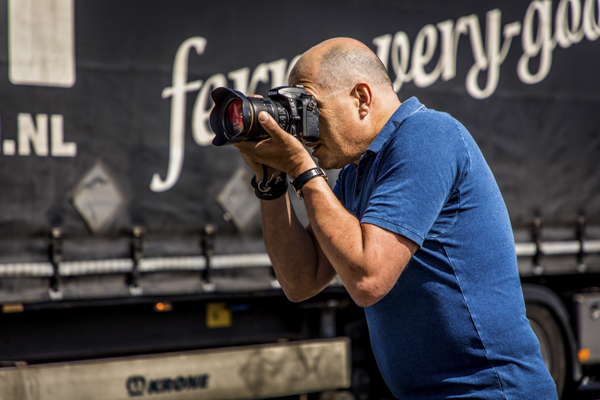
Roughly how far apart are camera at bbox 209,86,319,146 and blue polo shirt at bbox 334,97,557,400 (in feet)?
0.79

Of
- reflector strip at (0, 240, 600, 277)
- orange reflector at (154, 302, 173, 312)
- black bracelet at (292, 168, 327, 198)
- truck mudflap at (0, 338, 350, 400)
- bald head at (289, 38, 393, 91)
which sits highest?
bald head at (289, 38, 393, 91)

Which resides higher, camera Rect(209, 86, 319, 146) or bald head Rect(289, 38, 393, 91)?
bald head Rect(289, 38, 393, 91)

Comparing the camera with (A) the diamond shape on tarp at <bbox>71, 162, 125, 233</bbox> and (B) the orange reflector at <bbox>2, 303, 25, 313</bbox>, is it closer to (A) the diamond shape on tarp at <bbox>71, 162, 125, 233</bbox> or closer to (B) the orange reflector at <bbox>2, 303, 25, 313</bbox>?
(A) the diamond shape on tarp at <bbox>71, 162, 125, 233</bbox>

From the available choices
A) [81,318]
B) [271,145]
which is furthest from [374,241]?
[81,318]

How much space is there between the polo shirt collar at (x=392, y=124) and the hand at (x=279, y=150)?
199 mm

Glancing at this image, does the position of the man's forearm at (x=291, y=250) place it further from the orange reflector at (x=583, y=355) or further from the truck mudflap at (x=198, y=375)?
the orange reflector at (x=583, y=355)

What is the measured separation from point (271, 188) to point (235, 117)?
0.28 metres

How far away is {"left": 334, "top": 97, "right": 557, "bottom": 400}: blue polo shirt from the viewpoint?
1.51 m

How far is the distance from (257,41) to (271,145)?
8.00ft

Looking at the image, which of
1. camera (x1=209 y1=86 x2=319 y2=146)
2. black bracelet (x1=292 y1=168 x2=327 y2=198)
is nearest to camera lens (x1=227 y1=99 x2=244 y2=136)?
camera (x1=209 y1=86 x2=319 y2=146)

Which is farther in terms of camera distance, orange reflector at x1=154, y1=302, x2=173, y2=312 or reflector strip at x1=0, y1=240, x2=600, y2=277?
orange reflector at x1=154, y1=302, x2=173, y2=312

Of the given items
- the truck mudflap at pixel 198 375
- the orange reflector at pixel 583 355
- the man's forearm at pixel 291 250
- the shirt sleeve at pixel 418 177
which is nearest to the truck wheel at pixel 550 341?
the orange reflector at pixel 583 355

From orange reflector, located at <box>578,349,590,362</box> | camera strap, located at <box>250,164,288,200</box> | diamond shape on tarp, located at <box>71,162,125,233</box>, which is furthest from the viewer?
orange reflector, located at <box>578,349,590,362</box>

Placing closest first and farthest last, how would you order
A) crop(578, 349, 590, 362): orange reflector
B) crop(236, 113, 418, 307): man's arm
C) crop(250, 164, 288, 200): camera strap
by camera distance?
crop(236, 113, 418, 307): man's arm, crop(250, 164, 288, 200): camera strap, crop(578, 349, 590, 362): orange reflector
